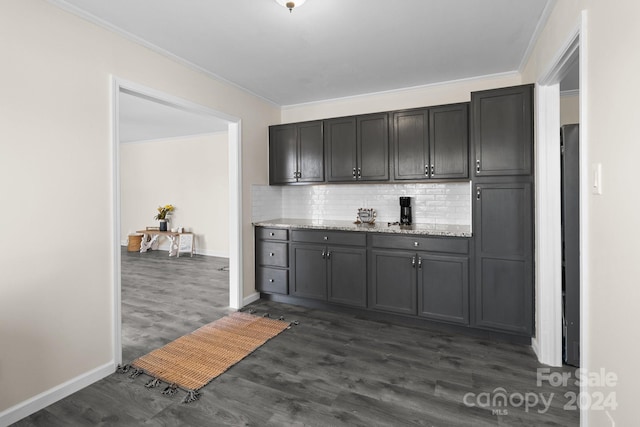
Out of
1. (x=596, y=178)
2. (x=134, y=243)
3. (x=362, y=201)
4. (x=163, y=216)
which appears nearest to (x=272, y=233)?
(x=362, y=201)

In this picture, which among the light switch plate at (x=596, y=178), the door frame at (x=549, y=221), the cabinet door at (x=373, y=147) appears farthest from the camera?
the cabinet door at (x=373, y=147)

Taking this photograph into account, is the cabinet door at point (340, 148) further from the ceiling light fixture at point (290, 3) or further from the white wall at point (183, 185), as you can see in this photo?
the white wall at point (183, 185)

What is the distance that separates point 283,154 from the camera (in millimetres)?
4402

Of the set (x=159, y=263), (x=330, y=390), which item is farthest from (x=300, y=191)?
(x=159, y=263)

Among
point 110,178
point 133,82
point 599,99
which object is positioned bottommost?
point 110,178

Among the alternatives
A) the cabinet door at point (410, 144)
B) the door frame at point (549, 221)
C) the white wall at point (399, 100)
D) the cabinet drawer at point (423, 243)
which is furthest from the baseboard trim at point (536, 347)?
the white wall at point (399, 100)

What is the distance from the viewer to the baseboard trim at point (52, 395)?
195 cm

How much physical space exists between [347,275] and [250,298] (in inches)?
52.8

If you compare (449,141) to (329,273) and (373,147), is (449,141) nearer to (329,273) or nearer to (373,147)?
(373,147)

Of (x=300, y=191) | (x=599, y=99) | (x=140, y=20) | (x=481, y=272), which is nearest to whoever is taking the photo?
(x=599, y=99)

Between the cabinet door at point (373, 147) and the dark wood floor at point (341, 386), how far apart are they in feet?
5.57

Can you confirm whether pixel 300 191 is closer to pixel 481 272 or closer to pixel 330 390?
pixel 481 272

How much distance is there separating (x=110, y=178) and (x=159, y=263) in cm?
439

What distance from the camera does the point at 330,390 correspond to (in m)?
2.27
